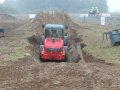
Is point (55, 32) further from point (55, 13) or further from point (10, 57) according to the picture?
point (55, 13)

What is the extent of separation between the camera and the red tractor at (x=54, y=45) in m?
25.6

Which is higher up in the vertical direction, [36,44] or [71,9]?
[71,9]

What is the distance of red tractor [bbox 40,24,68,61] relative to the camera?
25609 millimetres

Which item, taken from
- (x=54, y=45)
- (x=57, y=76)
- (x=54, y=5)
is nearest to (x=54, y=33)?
(x=54, y=45)

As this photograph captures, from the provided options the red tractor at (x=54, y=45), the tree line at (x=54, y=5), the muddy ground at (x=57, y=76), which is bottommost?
the muddy ground at (x=57, y=76)

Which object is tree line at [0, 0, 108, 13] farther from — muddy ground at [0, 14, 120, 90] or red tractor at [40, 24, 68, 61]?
muddy ground at [0, 14, 120, 90]

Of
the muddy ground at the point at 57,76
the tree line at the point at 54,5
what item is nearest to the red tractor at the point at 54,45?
the muddy ground at the point at 57,76

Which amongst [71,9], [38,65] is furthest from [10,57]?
[71,9]

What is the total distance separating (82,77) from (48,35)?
11.5 metres

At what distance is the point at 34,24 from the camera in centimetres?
4616

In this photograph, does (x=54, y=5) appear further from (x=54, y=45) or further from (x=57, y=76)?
(x=57, y=76)

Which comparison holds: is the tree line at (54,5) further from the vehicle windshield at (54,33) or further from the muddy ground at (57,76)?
the muddy ground at (57,76)

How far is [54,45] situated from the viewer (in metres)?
26.1

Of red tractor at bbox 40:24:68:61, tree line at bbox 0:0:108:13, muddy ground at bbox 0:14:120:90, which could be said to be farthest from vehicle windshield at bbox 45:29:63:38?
tree line at bbox 0:0:108:13
